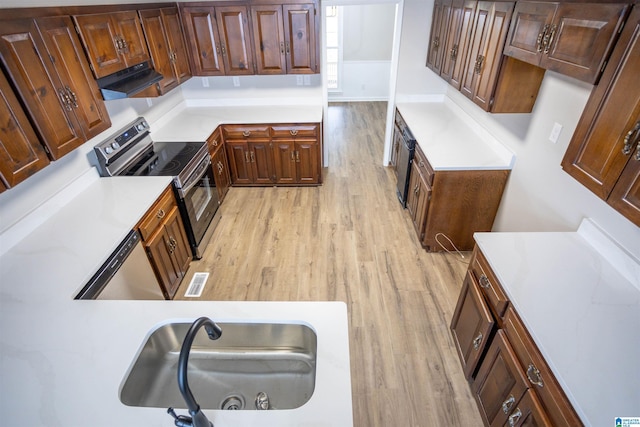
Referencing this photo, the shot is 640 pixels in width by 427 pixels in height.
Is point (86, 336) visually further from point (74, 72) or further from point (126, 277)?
point (74, 72)

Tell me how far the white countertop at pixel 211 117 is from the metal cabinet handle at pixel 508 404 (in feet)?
9.76

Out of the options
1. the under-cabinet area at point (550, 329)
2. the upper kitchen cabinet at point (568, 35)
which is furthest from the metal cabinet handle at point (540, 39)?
the under-cabinet area at point (550, 329)

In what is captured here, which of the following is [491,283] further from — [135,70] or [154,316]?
[135,70]

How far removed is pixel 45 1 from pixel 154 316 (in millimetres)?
2291

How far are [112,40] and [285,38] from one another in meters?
1.66

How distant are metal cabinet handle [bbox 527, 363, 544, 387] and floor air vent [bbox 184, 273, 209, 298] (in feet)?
7.40

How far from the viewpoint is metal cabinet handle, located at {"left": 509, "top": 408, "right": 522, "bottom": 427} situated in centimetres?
136

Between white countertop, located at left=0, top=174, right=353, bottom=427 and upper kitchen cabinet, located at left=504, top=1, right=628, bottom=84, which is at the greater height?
upper kitchen cabinet, located at left=504, top=1, right=628, bottom=84

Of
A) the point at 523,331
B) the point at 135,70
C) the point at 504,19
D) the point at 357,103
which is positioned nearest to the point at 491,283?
the point at 523,331

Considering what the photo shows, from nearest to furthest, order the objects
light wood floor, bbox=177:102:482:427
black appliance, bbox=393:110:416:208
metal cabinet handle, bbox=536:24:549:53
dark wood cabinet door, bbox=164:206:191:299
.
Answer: metal cabinet handle, bbox=536:24:549:53 → light wood floor, bbox=177:102:482:427 → dark wood cabinet door, bbox=164:206:191:299 → black appliance, bbox=393:110:416:208

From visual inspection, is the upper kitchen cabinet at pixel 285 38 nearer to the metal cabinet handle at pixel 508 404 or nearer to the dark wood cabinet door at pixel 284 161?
the dark wood cabinet door at pixel 284 161

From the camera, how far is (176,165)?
2650 millimetres

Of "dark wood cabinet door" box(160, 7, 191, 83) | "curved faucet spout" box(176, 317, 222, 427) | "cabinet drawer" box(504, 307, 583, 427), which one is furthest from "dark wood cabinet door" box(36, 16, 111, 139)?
"cabinet drawer" box(504, 307, 583, 427)

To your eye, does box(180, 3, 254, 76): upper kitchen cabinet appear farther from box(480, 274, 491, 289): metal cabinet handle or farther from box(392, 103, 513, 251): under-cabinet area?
box(480, 274, 491, 289): metal cabinet handle
